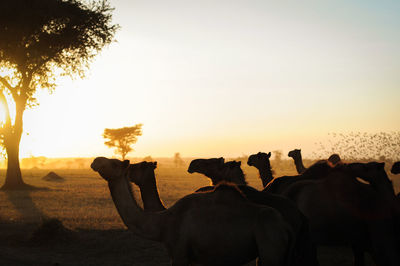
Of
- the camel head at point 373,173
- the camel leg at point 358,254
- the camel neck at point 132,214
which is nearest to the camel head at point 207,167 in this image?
the camel leg at point 358,254

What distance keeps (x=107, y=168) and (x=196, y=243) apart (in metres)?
1.75

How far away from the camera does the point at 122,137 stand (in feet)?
271

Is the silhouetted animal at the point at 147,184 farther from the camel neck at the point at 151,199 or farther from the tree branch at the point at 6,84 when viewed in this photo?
the tree branch at the point at 6,84

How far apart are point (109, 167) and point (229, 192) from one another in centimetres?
184

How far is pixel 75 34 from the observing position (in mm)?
29438

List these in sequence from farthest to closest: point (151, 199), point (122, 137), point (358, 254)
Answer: point (122, 137) < point (151, 199) < point (358, 254)

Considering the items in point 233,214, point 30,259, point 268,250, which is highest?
point 233,214

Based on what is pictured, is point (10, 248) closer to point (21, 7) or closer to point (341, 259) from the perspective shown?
point (341, 259)

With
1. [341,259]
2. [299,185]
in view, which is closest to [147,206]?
[299,185]

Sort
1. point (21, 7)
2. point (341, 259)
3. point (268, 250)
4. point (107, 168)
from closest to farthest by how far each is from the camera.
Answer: point (268, 250)
point (107, 168)
point (341, 259)
point (21, 7)

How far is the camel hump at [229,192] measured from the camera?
573 cm

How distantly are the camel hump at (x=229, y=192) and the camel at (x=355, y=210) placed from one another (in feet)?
8.15

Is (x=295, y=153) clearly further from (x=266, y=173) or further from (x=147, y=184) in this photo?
(x=147, y=184)

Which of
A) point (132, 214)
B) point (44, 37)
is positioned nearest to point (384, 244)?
point (132, 214)
